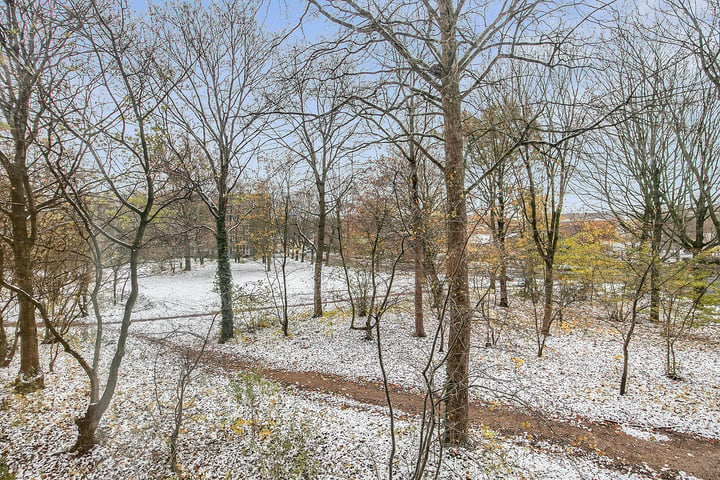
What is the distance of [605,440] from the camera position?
4.52 m

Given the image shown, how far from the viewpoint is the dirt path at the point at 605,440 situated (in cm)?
393

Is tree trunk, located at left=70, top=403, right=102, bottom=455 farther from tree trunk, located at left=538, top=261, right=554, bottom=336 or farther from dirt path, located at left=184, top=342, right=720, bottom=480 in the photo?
tree trunk, located at left=538, top=261, right=554, bottom=336

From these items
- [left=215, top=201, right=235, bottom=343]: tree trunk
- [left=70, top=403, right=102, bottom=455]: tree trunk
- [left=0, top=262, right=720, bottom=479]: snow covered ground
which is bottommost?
[left=0, top=262, right=720, bottom=479]: snow covered ground

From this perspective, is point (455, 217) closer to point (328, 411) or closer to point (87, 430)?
point (328, 411)

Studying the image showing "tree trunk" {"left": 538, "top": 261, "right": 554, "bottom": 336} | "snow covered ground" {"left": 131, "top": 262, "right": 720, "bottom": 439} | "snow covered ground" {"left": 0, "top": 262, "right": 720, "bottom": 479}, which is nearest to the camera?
"snow covered ground" {"left": 0, "top": 262, "right": 720, "bottom": 479}

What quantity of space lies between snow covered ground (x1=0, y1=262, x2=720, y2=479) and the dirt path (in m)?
0.24

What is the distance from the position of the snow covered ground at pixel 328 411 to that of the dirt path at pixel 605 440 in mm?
237

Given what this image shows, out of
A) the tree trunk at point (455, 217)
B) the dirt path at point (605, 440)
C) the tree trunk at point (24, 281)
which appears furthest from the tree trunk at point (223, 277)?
the tree trunk at point (455, 217)

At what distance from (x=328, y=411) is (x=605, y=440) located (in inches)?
160

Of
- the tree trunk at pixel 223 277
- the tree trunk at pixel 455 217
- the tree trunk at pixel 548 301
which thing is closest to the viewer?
the tree trunk at pixel 455 217

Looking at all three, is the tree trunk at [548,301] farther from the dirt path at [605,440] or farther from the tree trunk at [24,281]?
the tree trunk at [24,281]

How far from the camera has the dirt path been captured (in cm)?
393

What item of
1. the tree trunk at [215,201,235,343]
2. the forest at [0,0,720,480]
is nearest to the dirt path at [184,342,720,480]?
the forest at [0,0,720,480]

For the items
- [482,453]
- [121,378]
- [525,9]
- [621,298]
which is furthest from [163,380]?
[621,298]
